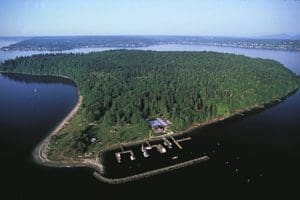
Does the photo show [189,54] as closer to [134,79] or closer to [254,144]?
[134,79]

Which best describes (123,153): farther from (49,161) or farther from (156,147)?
(49,161)

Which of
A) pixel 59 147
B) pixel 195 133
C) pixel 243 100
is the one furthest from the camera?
pixel 243 100

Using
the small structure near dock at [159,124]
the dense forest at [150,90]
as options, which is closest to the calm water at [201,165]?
the dense forest at [150,90]

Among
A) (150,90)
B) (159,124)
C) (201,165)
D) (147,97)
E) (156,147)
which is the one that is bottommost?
(201,165)

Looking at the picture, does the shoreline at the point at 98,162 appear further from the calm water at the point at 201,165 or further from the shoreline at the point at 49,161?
the calm water at the point at 201,165

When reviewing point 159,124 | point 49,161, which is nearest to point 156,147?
point 159,124

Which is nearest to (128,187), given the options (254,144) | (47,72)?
(254,144)

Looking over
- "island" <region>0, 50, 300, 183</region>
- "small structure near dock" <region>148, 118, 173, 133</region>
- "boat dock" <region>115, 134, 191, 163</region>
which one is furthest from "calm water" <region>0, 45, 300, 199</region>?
"small structure near dock" <region>148, 118, 173, 133</region>
